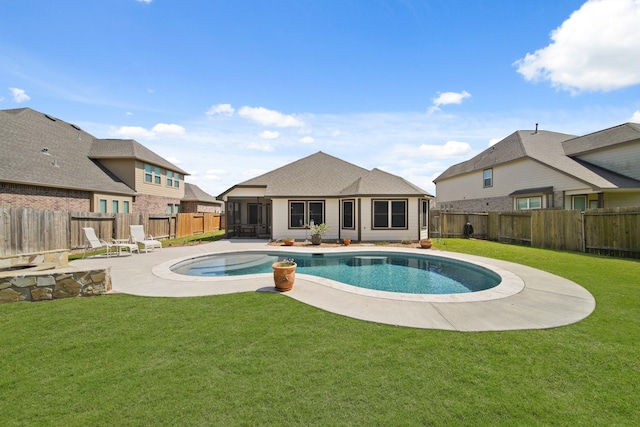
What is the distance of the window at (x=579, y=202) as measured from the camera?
54.9 ft

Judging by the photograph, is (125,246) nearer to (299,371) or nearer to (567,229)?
(299,371)

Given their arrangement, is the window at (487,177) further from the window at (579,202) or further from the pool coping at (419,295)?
the pool coping at (419,295)

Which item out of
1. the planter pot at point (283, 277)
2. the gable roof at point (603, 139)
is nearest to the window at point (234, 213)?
the planter pot at point (283, 277)

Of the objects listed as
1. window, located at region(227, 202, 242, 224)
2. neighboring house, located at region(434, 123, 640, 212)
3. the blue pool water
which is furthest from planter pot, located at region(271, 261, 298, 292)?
neighboring house, located at region(434, 123, 640, 212)

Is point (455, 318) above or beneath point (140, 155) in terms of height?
beneath

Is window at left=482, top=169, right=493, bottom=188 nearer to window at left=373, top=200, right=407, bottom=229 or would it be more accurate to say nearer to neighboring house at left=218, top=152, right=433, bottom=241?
→ neighboring house at left=218, top=152, right=433, bottom=241

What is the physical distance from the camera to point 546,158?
18906mm

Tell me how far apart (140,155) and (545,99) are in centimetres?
2752

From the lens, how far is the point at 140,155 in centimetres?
2072

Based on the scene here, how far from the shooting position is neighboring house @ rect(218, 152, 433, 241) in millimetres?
16297

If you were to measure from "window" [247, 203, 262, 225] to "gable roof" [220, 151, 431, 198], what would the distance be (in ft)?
12.1

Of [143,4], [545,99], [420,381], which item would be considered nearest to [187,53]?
[143,4]

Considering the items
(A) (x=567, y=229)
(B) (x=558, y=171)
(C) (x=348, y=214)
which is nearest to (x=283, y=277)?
(C) (x=348, y=214)

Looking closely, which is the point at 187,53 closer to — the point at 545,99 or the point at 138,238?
the point at 138,238
